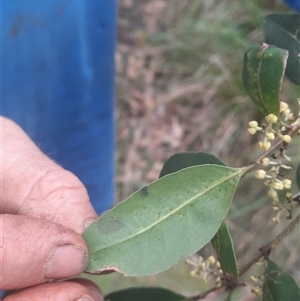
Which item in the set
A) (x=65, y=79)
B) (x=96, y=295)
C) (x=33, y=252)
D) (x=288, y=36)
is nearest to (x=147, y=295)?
(x=96, y=295)

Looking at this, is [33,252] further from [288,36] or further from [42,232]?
[288,36]

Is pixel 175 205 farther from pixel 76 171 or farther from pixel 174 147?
pixel 174 147

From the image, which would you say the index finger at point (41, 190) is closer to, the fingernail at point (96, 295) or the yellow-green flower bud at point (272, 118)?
the fingernail at point (96, 295)

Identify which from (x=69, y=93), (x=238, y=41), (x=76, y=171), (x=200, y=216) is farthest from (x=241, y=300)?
(x=200, y=216)

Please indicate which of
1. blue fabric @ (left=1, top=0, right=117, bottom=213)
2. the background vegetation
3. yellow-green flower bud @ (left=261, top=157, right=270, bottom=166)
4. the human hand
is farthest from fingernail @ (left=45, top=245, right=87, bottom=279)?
the background vegetation

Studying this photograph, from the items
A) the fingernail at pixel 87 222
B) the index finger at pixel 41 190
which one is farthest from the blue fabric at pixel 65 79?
the fingernail at pixel 87 222
